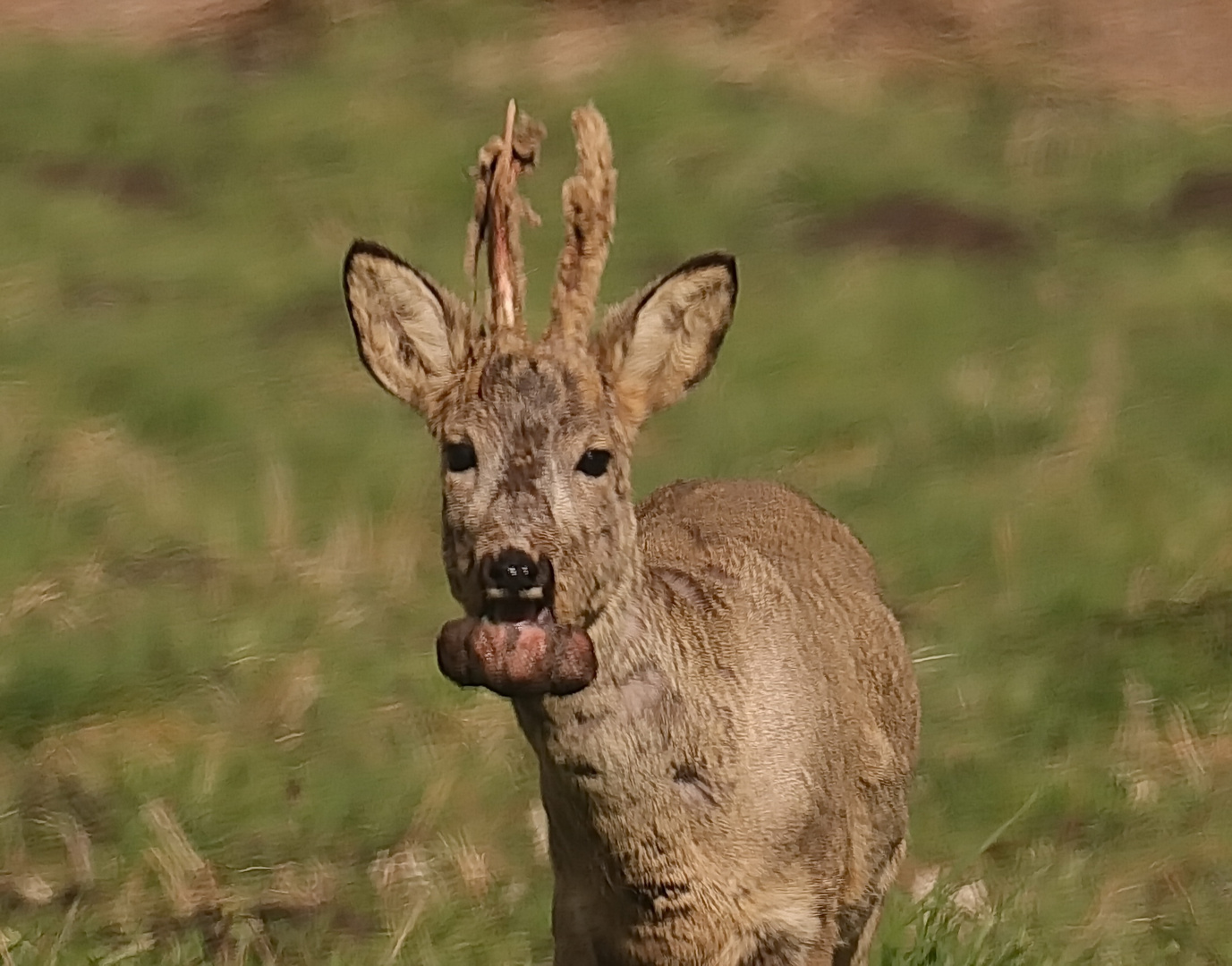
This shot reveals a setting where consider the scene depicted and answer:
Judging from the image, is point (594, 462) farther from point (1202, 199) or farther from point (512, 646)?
point (1202, 199)

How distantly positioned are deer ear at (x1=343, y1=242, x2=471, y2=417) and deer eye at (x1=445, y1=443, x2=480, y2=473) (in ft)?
1.14

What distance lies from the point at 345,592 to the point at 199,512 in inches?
43.1

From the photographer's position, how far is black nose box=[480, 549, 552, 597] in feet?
15.1

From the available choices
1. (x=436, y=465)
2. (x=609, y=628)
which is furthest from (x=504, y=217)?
(x=436, y=465)

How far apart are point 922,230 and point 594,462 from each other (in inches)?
369

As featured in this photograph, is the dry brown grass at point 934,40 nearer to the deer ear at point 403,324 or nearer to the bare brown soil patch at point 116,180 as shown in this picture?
the bare brown soil patch at point 116,180

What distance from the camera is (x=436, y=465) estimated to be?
10.4m

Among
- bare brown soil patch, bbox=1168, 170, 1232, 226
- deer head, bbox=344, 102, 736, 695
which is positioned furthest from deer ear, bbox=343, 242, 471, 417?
bare brown soil patch, bbox=1168, 170, 1232, 226

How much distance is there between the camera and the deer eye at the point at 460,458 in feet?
16.1

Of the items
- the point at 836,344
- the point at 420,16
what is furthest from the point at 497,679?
the point at 420,16

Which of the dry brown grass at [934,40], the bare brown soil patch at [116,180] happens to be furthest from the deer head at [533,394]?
the dry brown grass at [934,40]

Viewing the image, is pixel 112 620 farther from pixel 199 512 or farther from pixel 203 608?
pixel 199 512

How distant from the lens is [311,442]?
10.8 metres

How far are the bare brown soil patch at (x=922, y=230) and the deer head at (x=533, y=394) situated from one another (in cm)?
852
